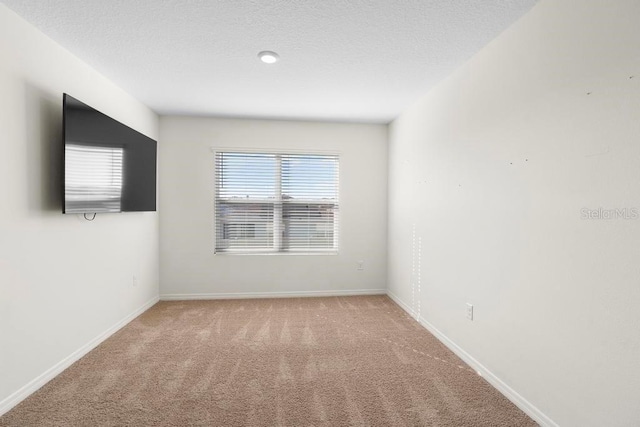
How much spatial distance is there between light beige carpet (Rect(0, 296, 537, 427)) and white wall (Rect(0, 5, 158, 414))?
0.26m

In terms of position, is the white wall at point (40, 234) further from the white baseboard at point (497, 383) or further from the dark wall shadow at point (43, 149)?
the white baseboard at point (497, 383)

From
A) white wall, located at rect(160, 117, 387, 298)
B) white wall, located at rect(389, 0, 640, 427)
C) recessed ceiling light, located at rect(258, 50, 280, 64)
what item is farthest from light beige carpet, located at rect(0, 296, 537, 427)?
recessed ceiling light, located at rect(258, 50, 280, 64)

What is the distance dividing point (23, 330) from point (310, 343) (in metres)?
2.11

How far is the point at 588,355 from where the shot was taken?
152 centimetres

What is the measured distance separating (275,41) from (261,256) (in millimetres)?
2814

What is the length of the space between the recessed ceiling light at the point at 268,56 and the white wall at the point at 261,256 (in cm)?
173

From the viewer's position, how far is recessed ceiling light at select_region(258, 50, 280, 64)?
7.94 ft

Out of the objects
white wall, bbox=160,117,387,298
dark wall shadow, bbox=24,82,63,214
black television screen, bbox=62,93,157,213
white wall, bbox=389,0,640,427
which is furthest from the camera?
white wall, bbox=160,117,387,298

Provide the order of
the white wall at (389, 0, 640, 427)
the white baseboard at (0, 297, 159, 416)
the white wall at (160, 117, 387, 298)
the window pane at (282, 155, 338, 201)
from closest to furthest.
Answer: the white wall at (389, 0, 640, 427) → the white baseboard at (0, 297, 159, 416) → the white wall at (160, 117, 387, 298) → the window pane at (282, 155, 338, 201)

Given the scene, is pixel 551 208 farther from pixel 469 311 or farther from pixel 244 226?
pixel 244 226

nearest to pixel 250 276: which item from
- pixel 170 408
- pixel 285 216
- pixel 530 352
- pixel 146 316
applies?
pixel 285 216

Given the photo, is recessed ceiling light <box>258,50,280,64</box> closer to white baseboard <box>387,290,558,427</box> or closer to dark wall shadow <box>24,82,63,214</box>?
dark wall shadow <box>24,82,63,214</box>

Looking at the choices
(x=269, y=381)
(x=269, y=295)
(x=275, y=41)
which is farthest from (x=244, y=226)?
(x=275, y=41)

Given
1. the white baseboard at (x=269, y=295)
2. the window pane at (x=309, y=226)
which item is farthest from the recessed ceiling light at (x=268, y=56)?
the white baseboard at (x=269, y=295)
